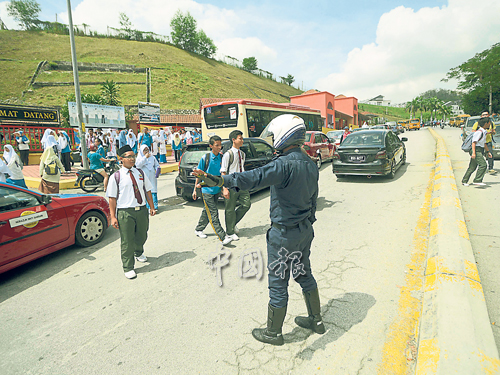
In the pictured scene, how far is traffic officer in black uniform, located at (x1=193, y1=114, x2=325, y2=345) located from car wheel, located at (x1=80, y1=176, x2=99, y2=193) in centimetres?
961

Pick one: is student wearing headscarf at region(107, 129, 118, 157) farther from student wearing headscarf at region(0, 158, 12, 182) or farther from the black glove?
the black glove

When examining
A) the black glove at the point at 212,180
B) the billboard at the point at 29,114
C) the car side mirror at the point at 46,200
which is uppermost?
the billboard at the point at 29,114

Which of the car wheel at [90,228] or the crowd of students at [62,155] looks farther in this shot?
the crowd of students at [62,155]

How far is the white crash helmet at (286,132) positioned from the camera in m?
2.37

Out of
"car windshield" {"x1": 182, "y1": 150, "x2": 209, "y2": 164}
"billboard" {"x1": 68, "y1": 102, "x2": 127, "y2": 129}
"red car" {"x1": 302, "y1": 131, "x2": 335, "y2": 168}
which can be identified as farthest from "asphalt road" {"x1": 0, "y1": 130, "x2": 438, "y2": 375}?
"billboard" {"x1": 68, "y1": 102, "x2": 127, "y2": 129}

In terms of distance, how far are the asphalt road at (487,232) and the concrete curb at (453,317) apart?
0.19 meters

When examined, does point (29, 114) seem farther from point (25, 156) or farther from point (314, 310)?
point (314, 310)

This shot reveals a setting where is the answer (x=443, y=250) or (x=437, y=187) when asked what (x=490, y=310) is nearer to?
(x=443, y=250)

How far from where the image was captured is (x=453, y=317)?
2.56 m

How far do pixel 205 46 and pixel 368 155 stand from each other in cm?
10224

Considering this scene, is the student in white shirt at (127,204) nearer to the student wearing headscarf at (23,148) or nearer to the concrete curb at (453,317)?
the concrete curb at (453,317)

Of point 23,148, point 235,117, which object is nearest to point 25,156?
point 23,148

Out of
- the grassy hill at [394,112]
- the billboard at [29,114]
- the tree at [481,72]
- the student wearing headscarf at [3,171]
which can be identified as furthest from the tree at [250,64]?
the student wearing headscarf at [3,171]

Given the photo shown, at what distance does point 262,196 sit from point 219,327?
5.63 meters
